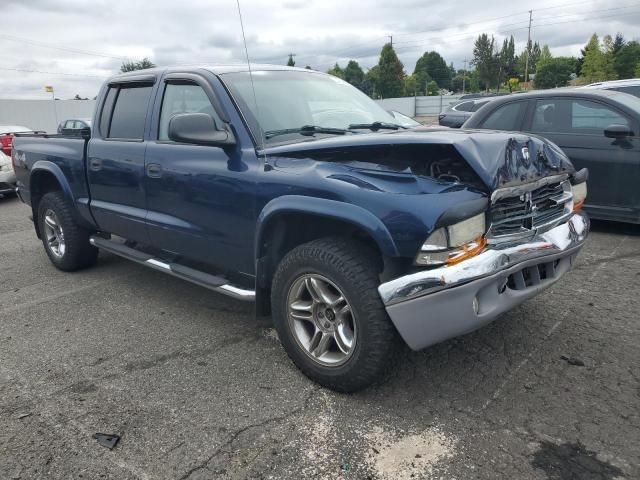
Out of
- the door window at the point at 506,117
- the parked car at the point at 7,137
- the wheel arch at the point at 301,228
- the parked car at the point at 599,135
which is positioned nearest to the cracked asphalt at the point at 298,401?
the wheel arch at the point at 301,228

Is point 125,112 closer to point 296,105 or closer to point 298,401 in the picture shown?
point 296,105

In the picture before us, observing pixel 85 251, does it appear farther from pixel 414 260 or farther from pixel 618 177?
pixel 618 177

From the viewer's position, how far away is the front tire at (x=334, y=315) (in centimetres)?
269

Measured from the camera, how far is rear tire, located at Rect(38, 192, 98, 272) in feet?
17.1

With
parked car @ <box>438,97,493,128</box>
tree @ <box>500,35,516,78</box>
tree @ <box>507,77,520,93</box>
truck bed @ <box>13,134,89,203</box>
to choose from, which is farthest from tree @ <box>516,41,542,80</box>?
truck bed @ <box>13,134,89,203</box>

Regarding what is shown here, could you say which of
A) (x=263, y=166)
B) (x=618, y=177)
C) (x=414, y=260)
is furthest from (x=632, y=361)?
(x=618, y=177)

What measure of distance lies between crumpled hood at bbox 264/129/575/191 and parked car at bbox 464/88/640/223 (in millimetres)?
3116

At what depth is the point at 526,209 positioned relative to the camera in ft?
9.37

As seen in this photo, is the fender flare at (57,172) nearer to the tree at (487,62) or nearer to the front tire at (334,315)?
the front tire at (334,315)

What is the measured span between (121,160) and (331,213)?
89.7 inches

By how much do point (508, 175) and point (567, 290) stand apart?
6.75 feet

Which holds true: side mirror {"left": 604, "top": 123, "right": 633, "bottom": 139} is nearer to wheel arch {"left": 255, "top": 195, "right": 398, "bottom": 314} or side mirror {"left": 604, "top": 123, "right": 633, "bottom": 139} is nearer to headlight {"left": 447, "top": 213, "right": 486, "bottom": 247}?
headlight {"left": 447, "top": 213, "right": 486, "bottom": 247}

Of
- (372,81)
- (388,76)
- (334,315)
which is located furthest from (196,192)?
(372,81)

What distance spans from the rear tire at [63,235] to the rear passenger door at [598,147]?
5.24 metres
